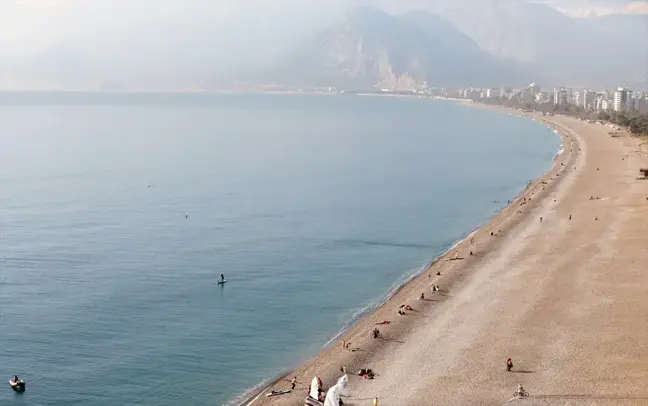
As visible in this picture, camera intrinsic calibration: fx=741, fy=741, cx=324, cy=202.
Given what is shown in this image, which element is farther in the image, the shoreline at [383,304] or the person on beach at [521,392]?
the shoreline at [383,304]

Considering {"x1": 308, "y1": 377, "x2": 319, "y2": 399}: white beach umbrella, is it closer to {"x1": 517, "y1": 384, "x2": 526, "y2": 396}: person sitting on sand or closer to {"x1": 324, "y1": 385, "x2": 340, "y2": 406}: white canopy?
{"x1": 324, "y1": 385, "x2": 340, "y2": 406}: white canopy

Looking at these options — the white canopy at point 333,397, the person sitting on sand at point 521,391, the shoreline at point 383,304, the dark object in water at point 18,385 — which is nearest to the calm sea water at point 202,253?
the dark object in water at point 18,385

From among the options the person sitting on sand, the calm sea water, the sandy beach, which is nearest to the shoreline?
the sandy beach

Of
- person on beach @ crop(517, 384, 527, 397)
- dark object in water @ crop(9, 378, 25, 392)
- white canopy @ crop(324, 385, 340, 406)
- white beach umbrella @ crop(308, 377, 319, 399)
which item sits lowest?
dark object in water @ crop(9, 378, 25, 392)

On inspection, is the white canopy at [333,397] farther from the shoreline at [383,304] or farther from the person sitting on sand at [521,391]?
the person sitting on sand at [521,391]

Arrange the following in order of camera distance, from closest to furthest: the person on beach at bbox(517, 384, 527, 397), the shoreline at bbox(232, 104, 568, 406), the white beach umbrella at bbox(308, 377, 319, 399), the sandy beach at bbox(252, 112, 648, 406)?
the white beach umbrella at bbox(308, 377, 319, 399)
the person on beach at bbox(517, 384, 527, 397)
the sandy beach at bbox(252, 112, 648, 406)
the shoreline at bbox(232, 104, 568, 406)

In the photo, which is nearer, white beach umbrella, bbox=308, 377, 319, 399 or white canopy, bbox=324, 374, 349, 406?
white canopy, bbox=324, 374, 349, 406

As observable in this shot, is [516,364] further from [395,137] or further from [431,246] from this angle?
[395,137]
